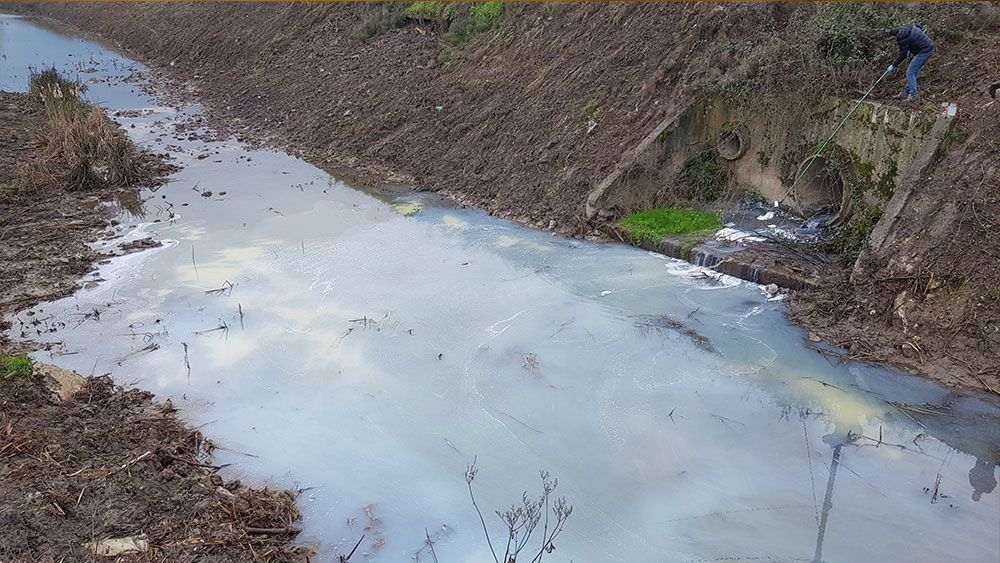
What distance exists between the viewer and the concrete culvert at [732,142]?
10195 millimetres

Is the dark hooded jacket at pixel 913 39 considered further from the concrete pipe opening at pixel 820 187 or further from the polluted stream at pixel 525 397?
the polluted stream at pixel 525 397

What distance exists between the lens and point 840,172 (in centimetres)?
914

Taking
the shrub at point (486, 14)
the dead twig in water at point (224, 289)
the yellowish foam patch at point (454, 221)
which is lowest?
the dead twig in water at point (224, 289)

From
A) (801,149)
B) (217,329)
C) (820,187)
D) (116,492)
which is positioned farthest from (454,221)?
(116,492)

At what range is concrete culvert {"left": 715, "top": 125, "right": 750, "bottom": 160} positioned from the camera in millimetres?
10195

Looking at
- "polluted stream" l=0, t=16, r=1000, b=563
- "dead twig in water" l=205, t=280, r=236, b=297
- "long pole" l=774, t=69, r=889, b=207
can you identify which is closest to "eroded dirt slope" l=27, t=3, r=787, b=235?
"polluted stream" l=0, t=16, r=1000, b=563

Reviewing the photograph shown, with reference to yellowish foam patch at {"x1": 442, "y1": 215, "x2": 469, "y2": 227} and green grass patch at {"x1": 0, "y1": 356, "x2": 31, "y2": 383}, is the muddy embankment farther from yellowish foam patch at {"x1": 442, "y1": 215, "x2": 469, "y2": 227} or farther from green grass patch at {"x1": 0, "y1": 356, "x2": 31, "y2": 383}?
green grass patch at {"x1": 0, "y1": 356, "x2": 31, "y2": 383}

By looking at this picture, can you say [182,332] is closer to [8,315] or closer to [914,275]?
[8,315]

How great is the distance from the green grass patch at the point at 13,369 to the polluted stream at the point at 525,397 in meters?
0.74

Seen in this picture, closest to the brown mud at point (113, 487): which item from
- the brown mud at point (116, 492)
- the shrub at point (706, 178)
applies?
the brown mud at point (116, 492)

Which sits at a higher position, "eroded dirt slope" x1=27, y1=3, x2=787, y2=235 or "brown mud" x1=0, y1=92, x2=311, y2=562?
"eroded dirt slope" x1=27, y1=3, x2=787, y2=235

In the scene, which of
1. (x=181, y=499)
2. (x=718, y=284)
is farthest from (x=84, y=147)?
(x=718, y=284)

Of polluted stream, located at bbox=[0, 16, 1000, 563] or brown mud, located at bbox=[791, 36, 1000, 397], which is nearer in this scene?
polluted stream, located at bbox=[0, 16, 1000, 563]

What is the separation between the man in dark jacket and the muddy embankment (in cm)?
29
